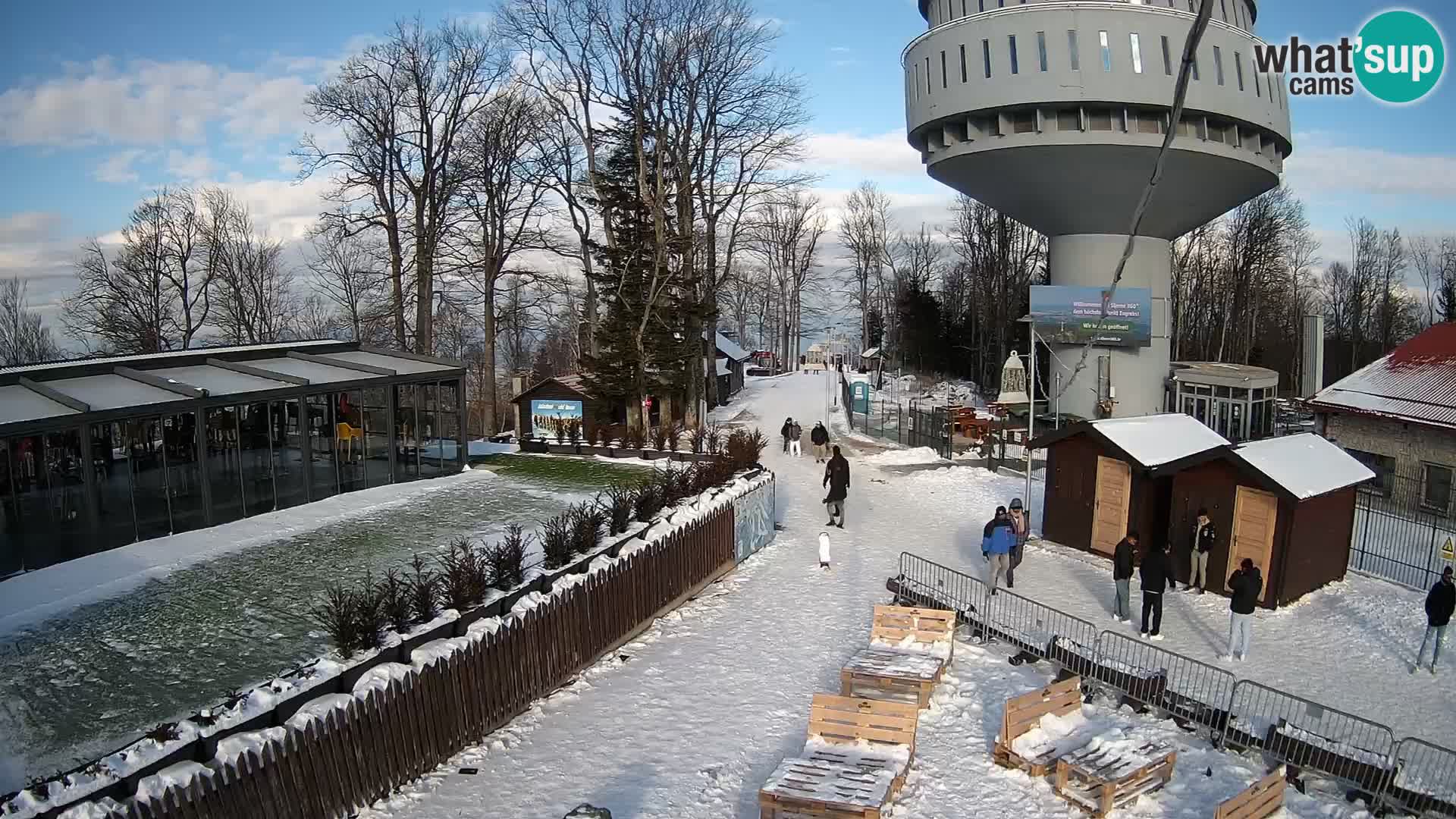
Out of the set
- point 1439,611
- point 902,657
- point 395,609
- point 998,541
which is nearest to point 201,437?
point 395,609

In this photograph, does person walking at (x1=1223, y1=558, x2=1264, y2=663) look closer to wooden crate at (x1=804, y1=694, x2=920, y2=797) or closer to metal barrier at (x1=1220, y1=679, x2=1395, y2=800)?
metal barrier at (x1=1220, y1=679, x2=1395, y2=800)

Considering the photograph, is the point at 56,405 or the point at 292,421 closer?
the point at 56,405

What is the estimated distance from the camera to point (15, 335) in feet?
185

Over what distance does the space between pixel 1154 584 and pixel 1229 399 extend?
22.4m

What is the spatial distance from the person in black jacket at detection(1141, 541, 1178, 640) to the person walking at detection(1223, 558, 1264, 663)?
0.91 m

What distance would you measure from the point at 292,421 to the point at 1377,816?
20244 mm

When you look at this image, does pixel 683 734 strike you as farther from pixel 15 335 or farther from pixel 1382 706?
pixel 15 335

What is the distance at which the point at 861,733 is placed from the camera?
9.23m

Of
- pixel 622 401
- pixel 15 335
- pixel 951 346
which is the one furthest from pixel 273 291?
pixel 951 346

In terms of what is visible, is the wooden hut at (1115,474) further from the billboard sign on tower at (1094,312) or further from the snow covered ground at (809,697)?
the billboard sign on tower at (1094,312)

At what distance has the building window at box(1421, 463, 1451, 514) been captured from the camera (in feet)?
71.1

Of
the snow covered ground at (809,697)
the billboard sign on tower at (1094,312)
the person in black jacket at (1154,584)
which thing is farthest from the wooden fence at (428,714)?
the billboard sign on tower at (1094,312)

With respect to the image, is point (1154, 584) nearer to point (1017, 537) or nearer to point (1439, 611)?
point (1017, 537)

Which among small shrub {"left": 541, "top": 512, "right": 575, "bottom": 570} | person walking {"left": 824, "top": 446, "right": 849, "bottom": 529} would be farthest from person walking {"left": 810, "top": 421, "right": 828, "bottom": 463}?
small shrub {"left": 541, "top": 512, "right": 575, "bottom": 570}
